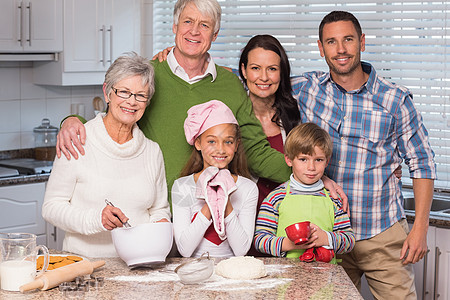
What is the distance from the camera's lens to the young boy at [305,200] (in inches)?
87.7

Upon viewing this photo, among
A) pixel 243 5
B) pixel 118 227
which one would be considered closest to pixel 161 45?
pixel 243 5

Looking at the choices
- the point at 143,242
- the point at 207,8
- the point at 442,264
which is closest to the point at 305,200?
the point at 143,242

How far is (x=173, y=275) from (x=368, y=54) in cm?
211

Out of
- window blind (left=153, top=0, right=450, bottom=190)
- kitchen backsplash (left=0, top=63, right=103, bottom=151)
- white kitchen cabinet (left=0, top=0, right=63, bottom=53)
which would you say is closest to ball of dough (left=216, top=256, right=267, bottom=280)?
window blind (left=153, top=0, right=450, bottom=190)

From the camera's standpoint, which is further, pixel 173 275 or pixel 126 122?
pixel 126 122

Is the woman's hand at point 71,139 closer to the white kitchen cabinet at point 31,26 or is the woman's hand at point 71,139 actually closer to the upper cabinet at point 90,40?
the white kitchen cabinet at point 31,26

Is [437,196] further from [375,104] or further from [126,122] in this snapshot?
[126,122]

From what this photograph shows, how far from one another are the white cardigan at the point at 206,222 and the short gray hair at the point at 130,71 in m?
0.36

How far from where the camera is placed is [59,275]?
176cm

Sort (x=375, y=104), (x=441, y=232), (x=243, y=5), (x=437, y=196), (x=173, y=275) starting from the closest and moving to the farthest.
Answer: (x=173, y=275)
(x=375, y=104)
(x=441, y=232)
(x=437, y=196)
(x=243, y=5)

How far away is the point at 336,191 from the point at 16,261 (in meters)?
1.13

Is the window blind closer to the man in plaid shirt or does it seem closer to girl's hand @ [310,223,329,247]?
the man in plaid shirt

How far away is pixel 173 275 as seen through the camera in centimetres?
188

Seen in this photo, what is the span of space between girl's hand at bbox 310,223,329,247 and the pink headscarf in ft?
1.52
